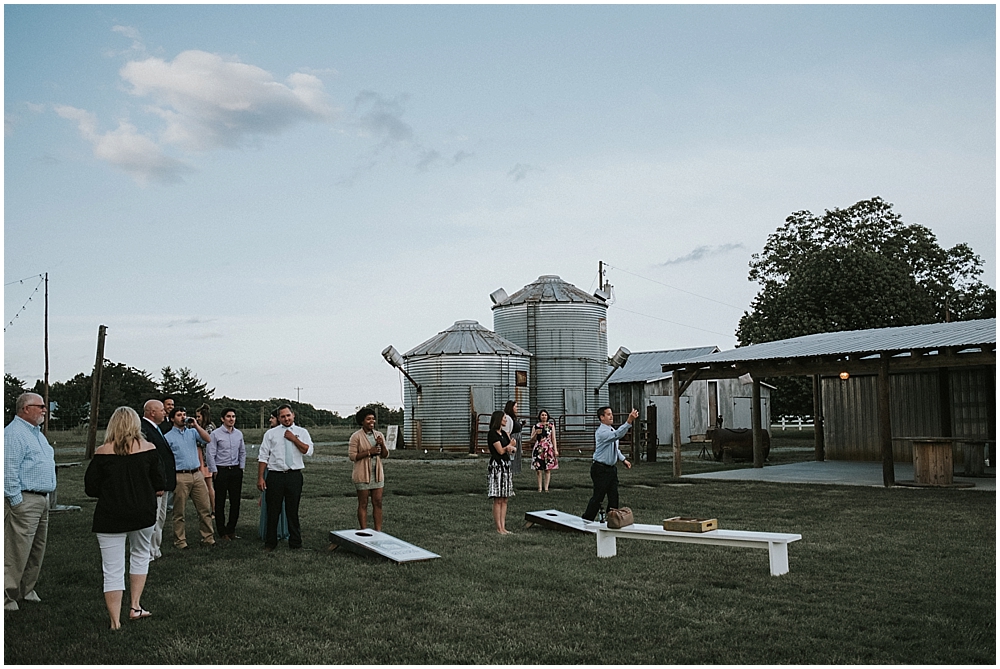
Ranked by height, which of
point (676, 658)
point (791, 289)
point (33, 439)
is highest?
point (791, 289)

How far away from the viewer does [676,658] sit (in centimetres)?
627

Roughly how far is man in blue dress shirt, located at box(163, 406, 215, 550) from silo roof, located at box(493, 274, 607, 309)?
28711 millimetres

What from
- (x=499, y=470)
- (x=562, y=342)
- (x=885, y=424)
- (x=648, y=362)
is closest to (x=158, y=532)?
(x=499, y=470)

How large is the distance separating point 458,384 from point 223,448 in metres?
24.3

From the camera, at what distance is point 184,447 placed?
35.8 feet

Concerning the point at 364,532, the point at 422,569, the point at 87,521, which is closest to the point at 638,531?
the point at 422,569

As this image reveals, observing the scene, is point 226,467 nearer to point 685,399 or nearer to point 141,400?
point 685,399

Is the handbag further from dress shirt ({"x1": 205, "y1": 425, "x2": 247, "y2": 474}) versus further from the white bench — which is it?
dress shirt ({"x1": 205, "y1": 425, "x2": 247, "y2": 474})

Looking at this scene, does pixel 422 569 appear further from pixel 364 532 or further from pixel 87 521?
pixel 87 521

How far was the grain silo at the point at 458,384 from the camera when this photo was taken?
35562 millimetres

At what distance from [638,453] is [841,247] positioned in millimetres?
21672

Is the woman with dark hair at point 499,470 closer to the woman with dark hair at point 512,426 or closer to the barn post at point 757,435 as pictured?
the woman with dark hair at point 512,426

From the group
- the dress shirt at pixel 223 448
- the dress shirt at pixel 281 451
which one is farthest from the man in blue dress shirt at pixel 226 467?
the dress shirt at pixel 281 451

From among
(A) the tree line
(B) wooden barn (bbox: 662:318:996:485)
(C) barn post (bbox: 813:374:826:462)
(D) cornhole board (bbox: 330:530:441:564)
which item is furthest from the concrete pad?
(A) the tree line
